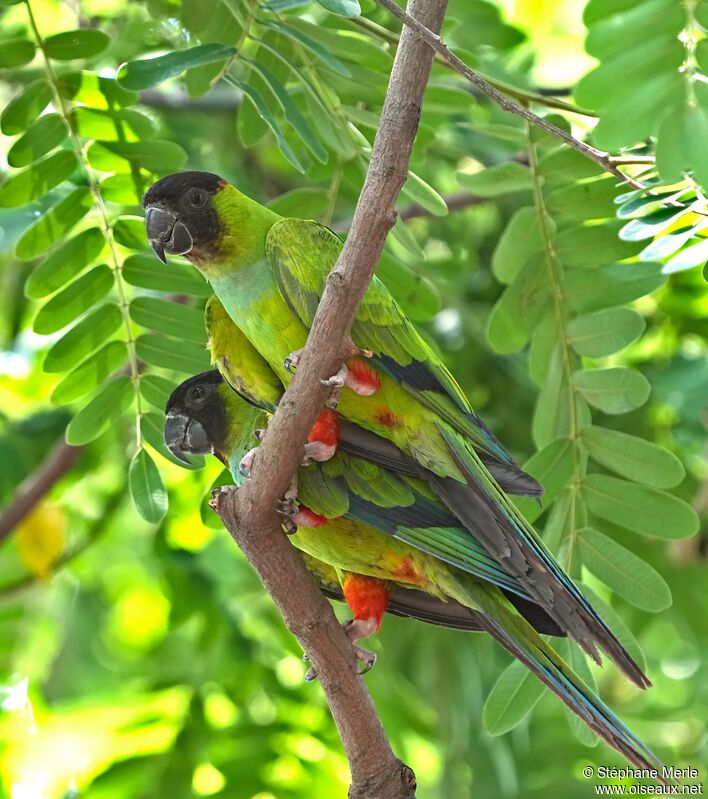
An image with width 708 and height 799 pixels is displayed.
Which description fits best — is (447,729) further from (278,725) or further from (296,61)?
(296,61)

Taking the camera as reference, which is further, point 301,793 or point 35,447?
point 35,447

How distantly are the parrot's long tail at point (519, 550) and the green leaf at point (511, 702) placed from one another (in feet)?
1.51

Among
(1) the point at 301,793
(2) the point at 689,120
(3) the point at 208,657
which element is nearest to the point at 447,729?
(1) the point at 301,793

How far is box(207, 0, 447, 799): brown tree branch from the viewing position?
1992 mm

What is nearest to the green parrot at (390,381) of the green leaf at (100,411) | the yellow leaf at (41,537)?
the green leaf at (100,411)

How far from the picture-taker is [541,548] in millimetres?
2398

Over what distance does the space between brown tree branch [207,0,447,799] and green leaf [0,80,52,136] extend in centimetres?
127

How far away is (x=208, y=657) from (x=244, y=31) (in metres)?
2.52

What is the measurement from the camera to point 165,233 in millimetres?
2711

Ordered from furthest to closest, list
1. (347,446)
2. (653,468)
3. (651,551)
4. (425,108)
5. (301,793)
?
(651,551) < (301,793) < (425,108) < (653,468) < (347,446)

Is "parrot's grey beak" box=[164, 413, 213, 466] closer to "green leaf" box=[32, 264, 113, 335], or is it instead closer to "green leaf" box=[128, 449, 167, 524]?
"green leaf" box=[128, 449, 167, 524]

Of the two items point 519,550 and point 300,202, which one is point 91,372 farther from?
point 519,550

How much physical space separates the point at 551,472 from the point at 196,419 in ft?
3.27

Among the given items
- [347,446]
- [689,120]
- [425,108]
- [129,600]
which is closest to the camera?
[689,120]
